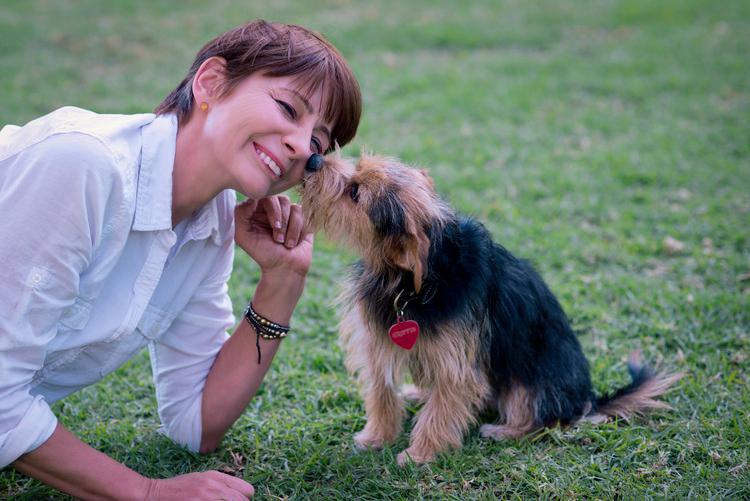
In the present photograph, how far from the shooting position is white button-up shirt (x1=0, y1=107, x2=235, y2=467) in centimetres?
227

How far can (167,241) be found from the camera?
105 inches

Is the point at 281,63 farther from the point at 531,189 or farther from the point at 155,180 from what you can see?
the point at 531,189

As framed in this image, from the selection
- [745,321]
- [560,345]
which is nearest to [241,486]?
[560,345]

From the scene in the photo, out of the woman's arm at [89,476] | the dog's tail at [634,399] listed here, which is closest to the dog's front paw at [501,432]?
the dog's tail at [634,399]

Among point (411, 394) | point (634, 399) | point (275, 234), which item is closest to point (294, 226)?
point (275, 234)

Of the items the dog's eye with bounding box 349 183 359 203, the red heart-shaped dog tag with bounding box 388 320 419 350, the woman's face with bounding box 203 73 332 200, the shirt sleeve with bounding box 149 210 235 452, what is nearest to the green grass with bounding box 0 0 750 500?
the shirt sleeve with bounding box 149 210 235 452

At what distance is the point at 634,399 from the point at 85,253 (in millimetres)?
2551

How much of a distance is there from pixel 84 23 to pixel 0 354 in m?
10.9

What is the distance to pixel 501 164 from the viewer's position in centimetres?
709

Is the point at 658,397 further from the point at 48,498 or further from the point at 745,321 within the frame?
the point at 48,498

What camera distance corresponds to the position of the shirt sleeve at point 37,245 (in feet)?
7.38

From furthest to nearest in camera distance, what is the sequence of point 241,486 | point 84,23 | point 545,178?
point 84,23 < point 545,178 < point 241,486

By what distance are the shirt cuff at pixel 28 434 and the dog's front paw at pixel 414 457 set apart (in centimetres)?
148

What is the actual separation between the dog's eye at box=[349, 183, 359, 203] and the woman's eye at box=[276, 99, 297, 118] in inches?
19.7
